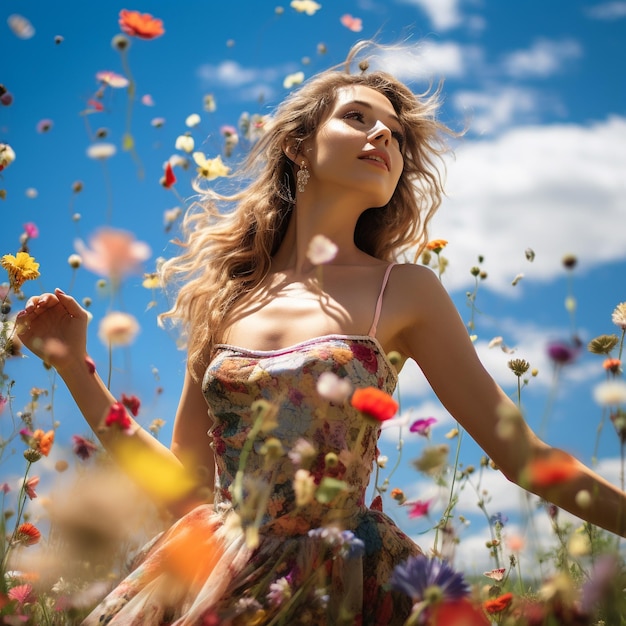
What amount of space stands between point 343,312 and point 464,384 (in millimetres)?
362

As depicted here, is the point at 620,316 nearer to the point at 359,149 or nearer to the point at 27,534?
the point at 359,149

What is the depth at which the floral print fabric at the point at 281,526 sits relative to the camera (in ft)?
5.23

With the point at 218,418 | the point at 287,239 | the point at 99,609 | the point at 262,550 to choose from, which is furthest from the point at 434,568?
the point at 287,239

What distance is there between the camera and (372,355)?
198 cm

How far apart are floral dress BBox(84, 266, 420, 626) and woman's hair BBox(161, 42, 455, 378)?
453 mm

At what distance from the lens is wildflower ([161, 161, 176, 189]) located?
268 cm

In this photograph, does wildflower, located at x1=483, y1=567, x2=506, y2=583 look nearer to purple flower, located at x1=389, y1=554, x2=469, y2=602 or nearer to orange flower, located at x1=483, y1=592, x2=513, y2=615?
orange flower, located at x1=483, y1=592, x2=513, y2=615

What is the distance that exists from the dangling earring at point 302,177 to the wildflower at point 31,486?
3.73ft

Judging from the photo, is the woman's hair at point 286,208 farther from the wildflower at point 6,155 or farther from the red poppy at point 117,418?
the red poppy at point 117,418

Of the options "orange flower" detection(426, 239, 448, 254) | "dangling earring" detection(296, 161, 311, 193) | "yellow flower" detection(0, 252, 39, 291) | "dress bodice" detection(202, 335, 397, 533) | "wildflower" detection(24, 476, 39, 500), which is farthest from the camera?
"orange flower" detection(426, 239, 448, 254)

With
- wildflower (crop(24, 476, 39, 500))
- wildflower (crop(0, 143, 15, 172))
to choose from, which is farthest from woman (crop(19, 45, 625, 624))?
wildflower (crop(0, 143, 15, 172))

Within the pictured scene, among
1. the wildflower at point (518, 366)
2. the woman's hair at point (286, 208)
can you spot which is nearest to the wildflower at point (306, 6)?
the woman's hair at point (286, 208)

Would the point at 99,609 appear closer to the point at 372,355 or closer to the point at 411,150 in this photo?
the point at 372,355

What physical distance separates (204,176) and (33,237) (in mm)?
656
